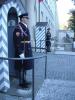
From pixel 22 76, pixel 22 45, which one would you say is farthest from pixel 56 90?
pixel 22 45

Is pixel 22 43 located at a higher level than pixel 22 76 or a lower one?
higher

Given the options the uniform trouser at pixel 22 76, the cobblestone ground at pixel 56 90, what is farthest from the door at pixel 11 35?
the cobblestone ground at pixel 56 90

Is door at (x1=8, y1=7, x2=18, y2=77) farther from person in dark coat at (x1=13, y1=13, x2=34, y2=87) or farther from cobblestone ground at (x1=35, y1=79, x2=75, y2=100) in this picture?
cobblestone ground at (x1=35, y1=79, x2=75, y2=100)

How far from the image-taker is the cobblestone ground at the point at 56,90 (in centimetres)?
754

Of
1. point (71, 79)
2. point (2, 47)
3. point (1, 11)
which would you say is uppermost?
point (1, 11)

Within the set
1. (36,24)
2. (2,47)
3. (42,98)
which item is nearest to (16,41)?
(2,47)

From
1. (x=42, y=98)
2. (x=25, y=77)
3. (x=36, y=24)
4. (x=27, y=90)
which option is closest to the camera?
(x=42, y=98)

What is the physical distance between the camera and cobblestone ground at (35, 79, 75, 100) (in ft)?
24.7

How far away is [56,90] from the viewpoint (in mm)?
8195

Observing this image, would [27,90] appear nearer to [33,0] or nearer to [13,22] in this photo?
[13,22]

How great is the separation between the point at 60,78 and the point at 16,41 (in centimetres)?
224

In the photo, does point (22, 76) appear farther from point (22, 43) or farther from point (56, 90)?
point (56, 90)

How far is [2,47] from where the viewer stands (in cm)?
809

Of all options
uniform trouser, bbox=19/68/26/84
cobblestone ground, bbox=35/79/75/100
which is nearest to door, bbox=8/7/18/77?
uniform trouser, bbox=19/68/26/84
